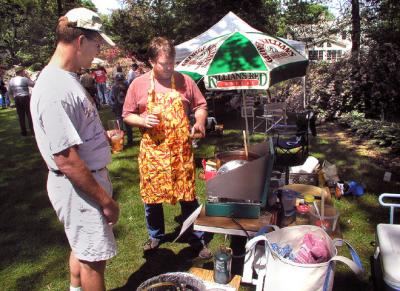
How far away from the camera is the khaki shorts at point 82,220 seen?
2023mm

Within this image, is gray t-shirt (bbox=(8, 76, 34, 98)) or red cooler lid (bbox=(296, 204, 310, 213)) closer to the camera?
red cooler lid (bbox=(296, 204, 310, 213))

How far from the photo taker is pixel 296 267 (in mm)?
1938

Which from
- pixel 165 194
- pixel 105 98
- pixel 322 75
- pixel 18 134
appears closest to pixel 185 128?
pixel 165 194

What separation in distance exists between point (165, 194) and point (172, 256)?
2.74 feet

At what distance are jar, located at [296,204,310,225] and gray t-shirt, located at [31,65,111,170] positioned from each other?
1.56 meters

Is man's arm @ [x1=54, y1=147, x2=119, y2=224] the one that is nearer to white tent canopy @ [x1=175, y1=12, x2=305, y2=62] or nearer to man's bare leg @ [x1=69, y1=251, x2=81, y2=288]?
man's bare leg @ [x1=69, y1=251, x2=81, y2=288]

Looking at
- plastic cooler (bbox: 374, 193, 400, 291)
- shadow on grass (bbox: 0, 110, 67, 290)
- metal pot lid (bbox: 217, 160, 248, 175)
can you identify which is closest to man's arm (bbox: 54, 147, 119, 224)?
metal pot lid (bbox: 217, 160, 248, 175)

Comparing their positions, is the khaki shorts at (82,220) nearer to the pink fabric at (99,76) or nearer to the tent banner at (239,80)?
the tent banner at (239,80)

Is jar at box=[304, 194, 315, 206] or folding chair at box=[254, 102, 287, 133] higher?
folding chair at box=[254, 102, 287, 133]

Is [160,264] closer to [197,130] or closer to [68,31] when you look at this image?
[197,130]

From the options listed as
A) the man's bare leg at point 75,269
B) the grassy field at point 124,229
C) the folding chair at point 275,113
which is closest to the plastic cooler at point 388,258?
the grassy field at point 124,229

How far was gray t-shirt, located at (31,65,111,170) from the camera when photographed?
1788mm

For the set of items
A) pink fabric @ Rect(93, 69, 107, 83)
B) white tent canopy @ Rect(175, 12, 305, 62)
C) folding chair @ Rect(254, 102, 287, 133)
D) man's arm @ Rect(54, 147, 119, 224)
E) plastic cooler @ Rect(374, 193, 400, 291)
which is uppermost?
white tent canopy @ Rect(175, 12, 305, 62)

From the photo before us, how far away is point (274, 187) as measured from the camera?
296 centimetres
